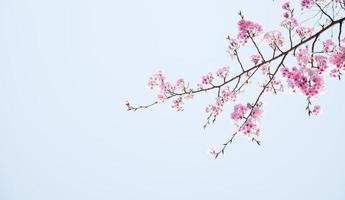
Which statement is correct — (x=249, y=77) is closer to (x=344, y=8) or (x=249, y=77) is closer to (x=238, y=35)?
(x=238, y=35)

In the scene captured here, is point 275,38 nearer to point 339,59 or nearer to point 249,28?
point 249,28

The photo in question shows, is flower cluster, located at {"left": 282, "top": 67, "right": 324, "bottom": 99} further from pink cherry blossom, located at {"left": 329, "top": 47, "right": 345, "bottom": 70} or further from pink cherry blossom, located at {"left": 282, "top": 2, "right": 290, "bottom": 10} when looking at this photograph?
pink cherry blossom, located at {"left": 282, "top": 2, "right": 290, "bottom": 10}

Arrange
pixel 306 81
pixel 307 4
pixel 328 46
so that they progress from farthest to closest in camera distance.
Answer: pixel 307 4, pixel 328 46, pixel 306 81

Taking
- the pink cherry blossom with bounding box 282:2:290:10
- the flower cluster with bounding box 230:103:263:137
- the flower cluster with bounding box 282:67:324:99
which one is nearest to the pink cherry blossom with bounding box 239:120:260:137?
the flower cluster with bounding box 230:103:263:137

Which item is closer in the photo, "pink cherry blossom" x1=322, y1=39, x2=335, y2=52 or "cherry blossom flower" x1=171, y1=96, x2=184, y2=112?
"pink cherry blossom" x1=322, y1=39, x2=335, y2=52

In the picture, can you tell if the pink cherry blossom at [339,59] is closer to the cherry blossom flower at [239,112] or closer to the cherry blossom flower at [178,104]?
the cherry blossom flower at [239,112]

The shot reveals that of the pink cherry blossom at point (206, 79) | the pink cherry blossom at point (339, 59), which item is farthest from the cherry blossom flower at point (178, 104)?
the pink cherry blossom at point (339, 59)

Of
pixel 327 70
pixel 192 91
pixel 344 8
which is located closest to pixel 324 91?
pixel 327 70

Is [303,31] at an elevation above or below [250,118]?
above

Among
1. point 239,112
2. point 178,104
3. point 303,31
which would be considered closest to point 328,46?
point 303,31

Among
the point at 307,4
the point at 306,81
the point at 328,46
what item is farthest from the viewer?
the point at 307,4

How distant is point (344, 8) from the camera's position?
541 centimetres

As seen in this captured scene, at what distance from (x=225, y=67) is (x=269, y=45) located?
4.05ft

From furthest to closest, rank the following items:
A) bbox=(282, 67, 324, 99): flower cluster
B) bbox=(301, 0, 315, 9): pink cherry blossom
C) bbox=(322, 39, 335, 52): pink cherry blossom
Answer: bbox=(301, 0, 315, 9): pink cherry blossom < bbox=(322, 39, 335, 52): pink cherry blossom < bbox=(282, 67, 324, 99): flower cluster
